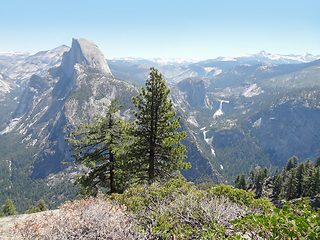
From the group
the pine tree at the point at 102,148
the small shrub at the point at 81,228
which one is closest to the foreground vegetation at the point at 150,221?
the small shrub at the point at 81,228

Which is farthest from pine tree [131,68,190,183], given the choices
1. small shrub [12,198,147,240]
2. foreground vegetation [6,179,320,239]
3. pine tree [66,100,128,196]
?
small shrub [12,198,147,240]

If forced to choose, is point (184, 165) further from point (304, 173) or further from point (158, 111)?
point (304, 173)

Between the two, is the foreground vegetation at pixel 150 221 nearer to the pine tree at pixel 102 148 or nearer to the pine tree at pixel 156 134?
the pine tree at pixel 156 134

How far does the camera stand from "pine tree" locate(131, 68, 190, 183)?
1875 cm

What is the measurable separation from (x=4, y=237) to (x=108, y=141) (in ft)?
37.8

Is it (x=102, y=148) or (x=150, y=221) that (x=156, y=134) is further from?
(x=150, y=221)

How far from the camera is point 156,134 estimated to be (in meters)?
18.5

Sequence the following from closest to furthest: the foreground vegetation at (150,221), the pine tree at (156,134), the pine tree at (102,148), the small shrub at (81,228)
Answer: the foreground vegetation at (150,221) < the small shrub at (81,228) < the pine tree at (156,134) < the pine tree at (102,148)

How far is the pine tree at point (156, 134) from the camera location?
18.8m

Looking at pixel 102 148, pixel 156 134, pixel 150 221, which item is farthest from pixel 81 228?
pixel 102 148

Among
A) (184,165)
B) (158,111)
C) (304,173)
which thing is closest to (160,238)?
(184,165)

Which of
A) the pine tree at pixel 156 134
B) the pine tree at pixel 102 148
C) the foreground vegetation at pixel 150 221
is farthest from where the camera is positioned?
the pine tree at pixel 102 148

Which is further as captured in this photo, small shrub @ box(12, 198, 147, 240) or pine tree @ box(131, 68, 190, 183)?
pine tree @ box(131, 68, 190, 183)

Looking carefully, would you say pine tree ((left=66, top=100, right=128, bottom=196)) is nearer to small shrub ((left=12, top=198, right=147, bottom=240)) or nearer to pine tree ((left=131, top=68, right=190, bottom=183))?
pine tree ((left=131, top=68, right=190, bottom=183))
